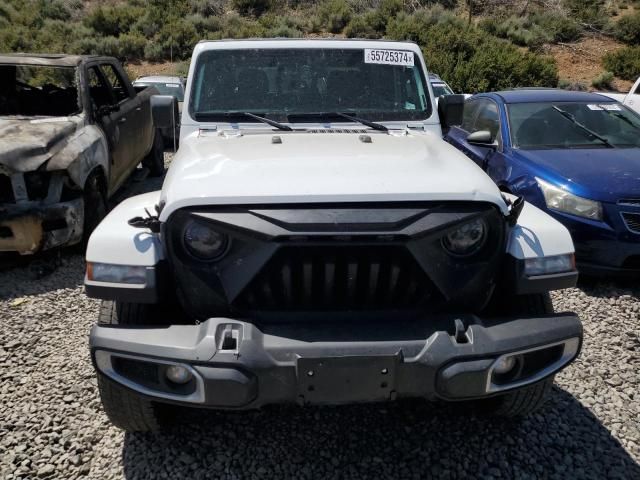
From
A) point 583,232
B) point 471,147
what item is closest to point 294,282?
point 583,232

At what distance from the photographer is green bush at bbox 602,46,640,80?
23219 mm

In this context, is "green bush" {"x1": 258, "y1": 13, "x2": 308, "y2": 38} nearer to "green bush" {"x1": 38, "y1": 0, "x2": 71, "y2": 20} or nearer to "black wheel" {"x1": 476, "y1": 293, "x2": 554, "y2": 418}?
"green bush" {"x1": 38, "y1": 0, "x2": 71, "y2": 20}

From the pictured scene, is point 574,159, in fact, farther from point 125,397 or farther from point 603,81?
point 603,81

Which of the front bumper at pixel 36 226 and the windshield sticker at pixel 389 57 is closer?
the windshield sticker at pixel 389 57

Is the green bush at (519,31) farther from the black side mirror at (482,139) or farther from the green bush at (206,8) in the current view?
the black side mirror at (482,139)

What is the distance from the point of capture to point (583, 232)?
446cm

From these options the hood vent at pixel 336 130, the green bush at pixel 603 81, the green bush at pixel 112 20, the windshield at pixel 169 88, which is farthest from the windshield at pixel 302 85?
the green bush at pixel 112 20

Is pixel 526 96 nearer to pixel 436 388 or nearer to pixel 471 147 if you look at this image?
pixel 471 147

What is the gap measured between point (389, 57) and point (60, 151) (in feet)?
9.71

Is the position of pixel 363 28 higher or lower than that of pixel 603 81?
higher

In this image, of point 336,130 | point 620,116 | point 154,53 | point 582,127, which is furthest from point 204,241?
point 154,53

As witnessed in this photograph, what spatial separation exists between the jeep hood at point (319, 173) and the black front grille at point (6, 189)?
2.35 metres

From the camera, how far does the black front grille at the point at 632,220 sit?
4410 mm

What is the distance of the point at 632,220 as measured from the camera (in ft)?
14.5
